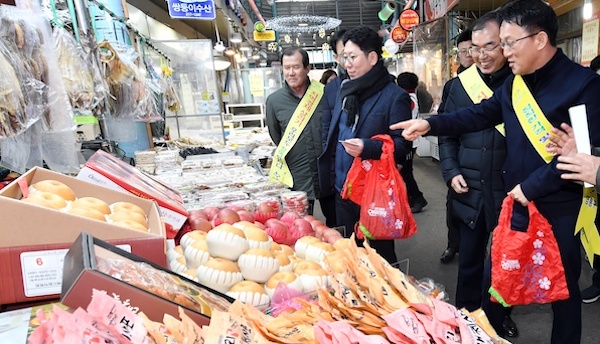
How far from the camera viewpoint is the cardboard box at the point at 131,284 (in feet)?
2.59

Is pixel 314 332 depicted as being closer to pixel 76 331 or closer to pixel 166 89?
pixel 76 331

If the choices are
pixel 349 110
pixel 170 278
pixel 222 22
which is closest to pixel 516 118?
pixel 349 110

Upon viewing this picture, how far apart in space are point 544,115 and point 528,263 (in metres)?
0.66

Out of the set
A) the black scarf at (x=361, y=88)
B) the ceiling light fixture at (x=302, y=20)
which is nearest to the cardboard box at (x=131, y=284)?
the black scarf at (x=361, y=88)

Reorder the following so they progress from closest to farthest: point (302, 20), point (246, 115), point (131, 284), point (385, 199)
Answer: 1. point (131, 284)
2. point (385, 199)
3. point (246, 115)
4. point (302, 20)

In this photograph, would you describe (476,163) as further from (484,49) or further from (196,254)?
(196,254)

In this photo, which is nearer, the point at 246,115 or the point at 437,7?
the point at 437,7

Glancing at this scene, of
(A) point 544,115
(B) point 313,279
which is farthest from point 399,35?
(B) point 313,279

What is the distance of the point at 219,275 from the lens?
1.15m

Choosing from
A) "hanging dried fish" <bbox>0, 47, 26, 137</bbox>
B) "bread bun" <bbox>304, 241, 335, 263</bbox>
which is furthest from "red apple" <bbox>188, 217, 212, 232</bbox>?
"hanging dried fish" <bbox>0, 47, 26, 137</bbox>

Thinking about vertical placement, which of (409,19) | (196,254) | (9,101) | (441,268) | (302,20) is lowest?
(441,268)

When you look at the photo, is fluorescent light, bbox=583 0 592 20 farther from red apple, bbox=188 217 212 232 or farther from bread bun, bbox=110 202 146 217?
bread bun, bbox=110 202 146 217

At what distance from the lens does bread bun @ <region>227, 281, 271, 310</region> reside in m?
1.11

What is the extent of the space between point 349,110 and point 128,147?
315 centimetres
